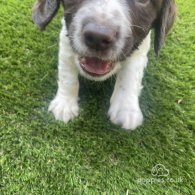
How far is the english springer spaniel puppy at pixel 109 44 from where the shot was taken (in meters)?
2.63

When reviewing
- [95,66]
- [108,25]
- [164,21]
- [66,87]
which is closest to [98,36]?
[108,25]

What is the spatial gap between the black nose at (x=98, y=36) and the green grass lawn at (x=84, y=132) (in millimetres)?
807

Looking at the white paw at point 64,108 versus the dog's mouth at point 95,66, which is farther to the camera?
the white paw at point 64,108

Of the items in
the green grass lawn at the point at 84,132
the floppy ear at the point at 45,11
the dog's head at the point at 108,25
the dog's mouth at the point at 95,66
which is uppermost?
the dog's head at the point at 108,25

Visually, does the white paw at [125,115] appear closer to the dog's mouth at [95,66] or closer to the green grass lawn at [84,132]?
the green grass lawn at [84,132]

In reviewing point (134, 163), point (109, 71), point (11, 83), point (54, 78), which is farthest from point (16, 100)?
point (134, 163)

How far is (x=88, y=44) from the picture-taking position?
8.83 ft

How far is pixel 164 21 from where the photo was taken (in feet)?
10.3

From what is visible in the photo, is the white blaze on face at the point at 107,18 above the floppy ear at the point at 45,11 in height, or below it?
above

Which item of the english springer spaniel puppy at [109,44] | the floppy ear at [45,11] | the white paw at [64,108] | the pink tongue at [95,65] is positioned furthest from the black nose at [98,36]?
the white paw at [64,108]

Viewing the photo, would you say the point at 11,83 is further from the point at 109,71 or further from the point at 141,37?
the point at 141,37

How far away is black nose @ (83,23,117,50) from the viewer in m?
2.53

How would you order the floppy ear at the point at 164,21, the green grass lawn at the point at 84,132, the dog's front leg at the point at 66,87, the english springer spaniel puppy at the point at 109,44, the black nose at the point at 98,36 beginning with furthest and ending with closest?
the dog's front leg at the point at 66,87 → the floppy ear at the point at 164,21 → the green grass lawn at the point at 84,132 → the english springer spaniel puppy at the point at 109,44 → the black nose at the point at 98,36

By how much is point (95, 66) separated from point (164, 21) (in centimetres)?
59
